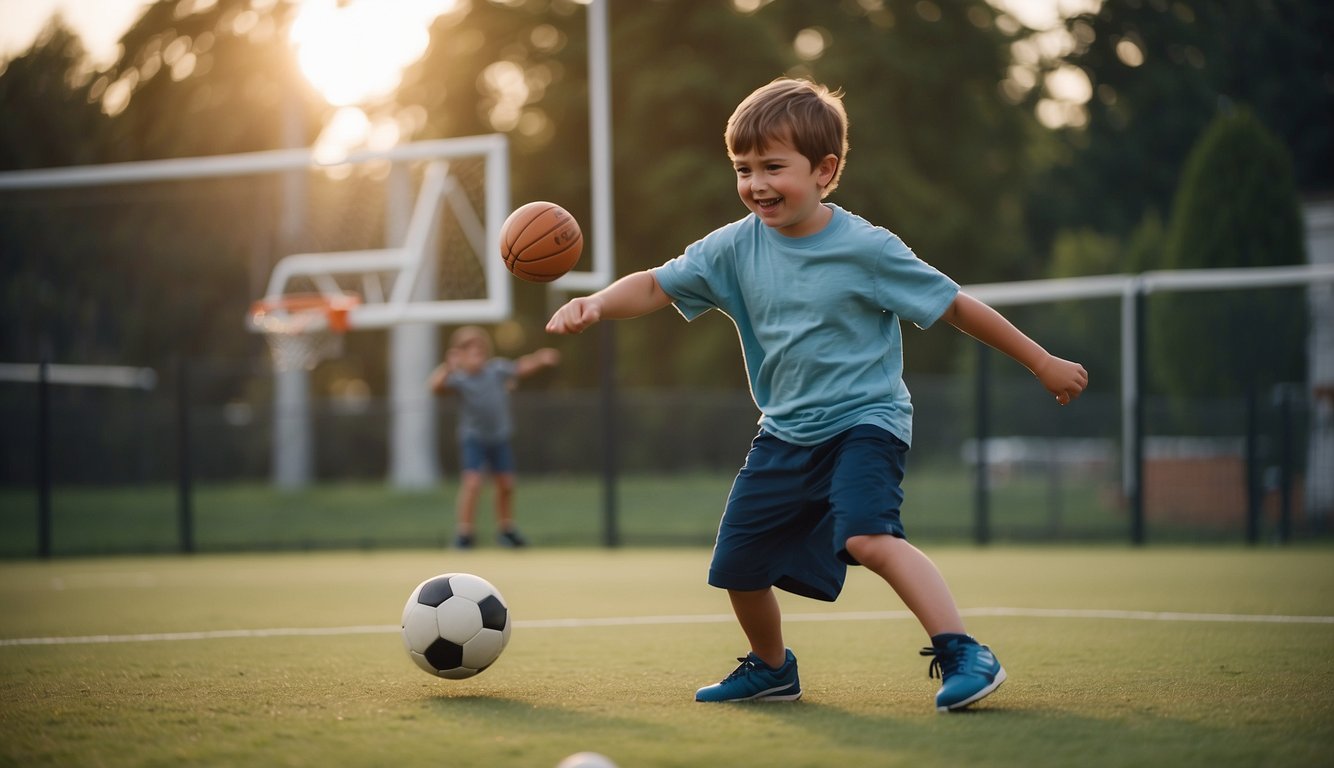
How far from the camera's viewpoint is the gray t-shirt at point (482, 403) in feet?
36.7

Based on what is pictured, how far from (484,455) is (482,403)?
0.47 metres

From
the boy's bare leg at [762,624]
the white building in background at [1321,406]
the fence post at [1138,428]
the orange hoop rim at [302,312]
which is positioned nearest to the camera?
the boy's bare leg at [762,624]

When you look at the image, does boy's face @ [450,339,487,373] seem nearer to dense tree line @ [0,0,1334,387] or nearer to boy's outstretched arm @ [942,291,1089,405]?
boy's outstretched arm @ [942,291,1089,405]

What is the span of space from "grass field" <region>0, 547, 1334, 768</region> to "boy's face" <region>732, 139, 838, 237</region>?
1.26 m

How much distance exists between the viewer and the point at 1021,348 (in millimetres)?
3426

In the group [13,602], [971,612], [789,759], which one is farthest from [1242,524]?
[789,759]

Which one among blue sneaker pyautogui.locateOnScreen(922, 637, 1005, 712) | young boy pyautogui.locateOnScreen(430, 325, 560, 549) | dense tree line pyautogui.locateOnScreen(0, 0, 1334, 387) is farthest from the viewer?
dense tree line pyautogui.locateOnScreen(0, 0, 1334, 387)

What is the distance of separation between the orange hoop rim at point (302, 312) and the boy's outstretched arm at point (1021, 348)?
7566mm

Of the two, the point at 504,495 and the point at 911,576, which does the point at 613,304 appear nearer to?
the point at 911,576

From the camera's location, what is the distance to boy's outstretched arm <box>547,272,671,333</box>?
3.33 metres

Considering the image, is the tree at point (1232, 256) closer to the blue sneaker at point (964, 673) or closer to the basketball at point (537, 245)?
the basketball at point (537, 245)

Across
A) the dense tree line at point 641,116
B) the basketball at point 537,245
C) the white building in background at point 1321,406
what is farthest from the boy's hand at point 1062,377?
the dense tree line at point 641,116

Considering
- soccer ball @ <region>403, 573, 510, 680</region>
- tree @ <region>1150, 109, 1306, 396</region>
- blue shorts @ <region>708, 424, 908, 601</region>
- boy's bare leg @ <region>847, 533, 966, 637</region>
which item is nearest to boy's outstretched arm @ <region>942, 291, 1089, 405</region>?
blue shorts @ <region>708, 424, 908, 601</region>

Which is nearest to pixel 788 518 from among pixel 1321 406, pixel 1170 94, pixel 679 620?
pixel 679 620
